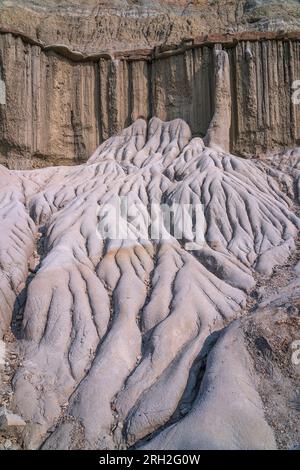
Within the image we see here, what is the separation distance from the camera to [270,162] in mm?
17359

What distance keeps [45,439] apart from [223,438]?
303 cm

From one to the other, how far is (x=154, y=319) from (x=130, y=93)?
12900 millimetres

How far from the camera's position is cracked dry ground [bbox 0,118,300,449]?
302 inches

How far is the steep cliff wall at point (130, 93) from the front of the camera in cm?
1836

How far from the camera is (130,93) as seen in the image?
1994cm

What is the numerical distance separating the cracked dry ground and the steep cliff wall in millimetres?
3306

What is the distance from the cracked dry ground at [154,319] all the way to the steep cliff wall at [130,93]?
3.31m

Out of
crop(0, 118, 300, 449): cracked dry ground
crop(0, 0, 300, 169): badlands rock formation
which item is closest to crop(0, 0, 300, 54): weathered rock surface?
crop(0, 0, 300, 169): badlands rock formation

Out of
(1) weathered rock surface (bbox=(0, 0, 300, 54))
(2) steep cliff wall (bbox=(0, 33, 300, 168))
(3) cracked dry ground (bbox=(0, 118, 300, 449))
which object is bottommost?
(3) cracked dry ground (bbox=(0, 118, 300, 449))

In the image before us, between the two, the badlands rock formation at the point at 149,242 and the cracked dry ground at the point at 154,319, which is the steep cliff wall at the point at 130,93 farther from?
the cracked dry ground at the point at 154,319

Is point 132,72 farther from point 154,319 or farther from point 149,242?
point 154,319

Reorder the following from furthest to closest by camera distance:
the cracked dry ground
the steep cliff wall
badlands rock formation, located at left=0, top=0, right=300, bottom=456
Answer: the steep cliff wall
badlands rock formation, located at left=0, top=0, right=300, bottom=456
the cracked dry ground

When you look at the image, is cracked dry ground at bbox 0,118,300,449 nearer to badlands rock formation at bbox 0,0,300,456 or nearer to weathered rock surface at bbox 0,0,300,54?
Result: badlands rock formation at bbox 0,0,300,456

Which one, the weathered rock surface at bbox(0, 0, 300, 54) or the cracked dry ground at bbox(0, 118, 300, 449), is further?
the weathered rock surface at bbox(0, 0, 300, 54)
